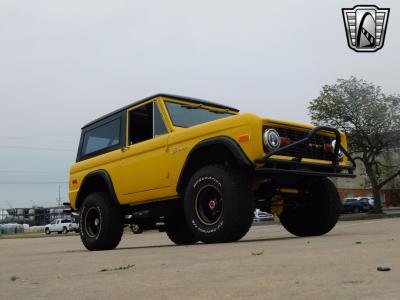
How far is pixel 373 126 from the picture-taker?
104 ft

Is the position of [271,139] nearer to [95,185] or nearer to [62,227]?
[95,185]

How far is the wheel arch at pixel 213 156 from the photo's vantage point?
20.7 feet

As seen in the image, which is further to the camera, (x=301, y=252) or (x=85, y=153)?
(x=85, y=153)

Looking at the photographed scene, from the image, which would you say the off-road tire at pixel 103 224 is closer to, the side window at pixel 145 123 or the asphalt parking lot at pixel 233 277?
the side window at pixel 145 123

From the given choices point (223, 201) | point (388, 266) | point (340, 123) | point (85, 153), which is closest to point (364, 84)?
point (340, 123)

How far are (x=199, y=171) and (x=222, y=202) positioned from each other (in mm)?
618

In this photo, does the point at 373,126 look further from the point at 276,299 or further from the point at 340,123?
the point at 276,299

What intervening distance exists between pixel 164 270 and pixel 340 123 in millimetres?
30057

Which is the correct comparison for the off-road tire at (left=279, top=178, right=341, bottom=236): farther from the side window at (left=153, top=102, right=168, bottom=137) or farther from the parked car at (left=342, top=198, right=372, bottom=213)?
the parked car at (left=342, top=198, right=372, bottom=213)

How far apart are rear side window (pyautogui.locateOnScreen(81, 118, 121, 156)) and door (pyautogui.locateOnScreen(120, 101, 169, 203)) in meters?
0.38

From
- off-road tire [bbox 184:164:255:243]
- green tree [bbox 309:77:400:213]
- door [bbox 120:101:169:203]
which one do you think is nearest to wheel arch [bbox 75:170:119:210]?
door [bbox 120:101:169:203]

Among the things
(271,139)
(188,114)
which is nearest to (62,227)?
(188,114)

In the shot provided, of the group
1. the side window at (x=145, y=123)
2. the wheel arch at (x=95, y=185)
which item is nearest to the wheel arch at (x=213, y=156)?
the side window at (x=145, y=123)

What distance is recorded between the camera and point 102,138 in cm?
927
